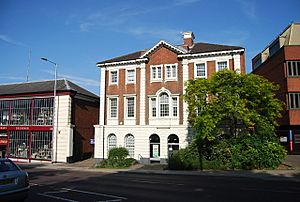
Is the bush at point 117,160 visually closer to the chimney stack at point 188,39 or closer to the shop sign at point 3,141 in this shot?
the chimney stack at point 188,39

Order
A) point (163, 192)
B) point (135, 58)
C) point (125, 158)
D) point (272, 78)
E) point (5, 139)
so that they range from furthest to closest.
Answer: point (272, 78) → point (5, 139) → point (135, 58) → point (125, 158) → point (163, 192)

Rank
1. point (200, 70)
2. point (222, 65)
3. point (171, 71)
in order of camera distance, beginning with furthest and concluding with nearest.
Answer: point (171, 71) → point (200, 70) → point (222, 65)

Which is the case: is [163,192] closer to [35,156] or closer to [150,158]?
[150,158]

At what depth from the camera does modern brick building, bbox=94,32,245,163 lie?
93.8 feet

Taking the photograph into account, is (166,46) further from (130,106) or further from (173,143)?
(173,143)

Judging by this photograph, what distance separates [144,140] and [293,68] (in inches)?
772

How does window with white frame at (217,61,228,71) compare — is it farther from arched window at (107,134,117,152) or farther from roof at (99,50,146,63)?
arched window at (107,134,117,152)

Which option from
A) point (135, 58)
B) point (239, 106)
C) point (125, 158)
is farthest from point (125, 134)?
point (239, 106)

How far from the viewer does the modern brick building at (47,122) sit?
32281 mm

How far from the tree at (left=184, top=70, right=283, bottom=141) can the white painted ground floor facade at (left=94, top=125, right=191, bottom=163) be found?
18.1 feet

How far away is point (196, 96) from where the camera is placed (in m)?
23.6

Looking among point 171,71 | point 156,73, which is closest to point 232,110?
point 171,71

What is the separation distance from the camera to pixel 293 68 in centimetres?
3322

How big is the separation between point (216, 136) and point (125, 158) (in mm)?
9140
